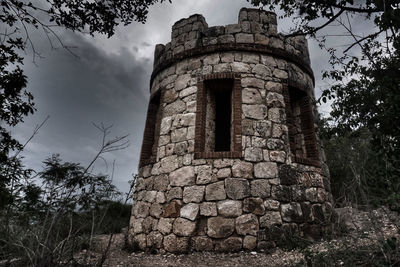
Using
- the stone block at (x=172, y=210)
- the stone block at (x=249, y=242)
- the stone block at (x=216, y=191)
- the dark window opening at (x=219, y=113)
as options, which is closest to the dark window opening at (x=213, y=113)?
the dark window opening at (x=219, y=113)

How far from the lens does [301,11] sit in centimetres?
426

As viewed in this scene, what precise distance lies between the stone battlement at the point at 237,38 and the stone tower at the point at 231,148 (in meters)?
0.02

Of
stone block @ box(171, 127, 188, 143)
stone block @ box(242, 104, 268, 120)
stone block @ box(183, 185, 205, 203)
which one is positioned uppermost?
stone block @ box(242, 104, 268, 120)

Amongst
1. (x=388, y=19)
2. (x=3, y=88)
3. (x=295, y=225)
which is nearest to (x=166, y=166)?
(x=295, y=225)

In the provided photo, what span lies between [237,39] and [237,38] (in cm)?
3

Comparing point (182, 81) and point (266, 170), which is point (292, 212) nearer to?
point (266, 170)

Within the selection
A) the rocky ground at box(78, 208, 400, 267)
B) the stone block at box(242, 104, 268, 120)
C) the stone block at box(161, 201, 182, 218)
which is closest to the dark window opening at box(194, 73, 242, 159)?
the stone block at box(242, 104, 268, 120)

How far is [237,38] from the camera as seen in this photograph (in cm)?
541

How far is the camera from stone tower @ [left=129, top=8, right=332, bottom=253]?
13.9 ft

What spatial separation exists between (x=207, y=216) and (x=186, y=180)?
714 mm

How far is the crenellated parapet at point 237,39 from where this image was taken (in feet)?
17.7

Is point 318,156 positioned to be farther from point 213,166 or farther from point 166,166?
point 166,166

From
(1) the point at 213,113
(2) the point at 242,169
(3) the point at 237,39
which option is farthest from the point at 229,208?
(3) the point at 237,39

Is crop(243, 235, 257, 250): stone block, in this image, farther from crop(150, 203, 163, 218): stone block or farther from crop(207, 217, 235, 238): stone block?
crop(150, 203, 163, 218): stone block
